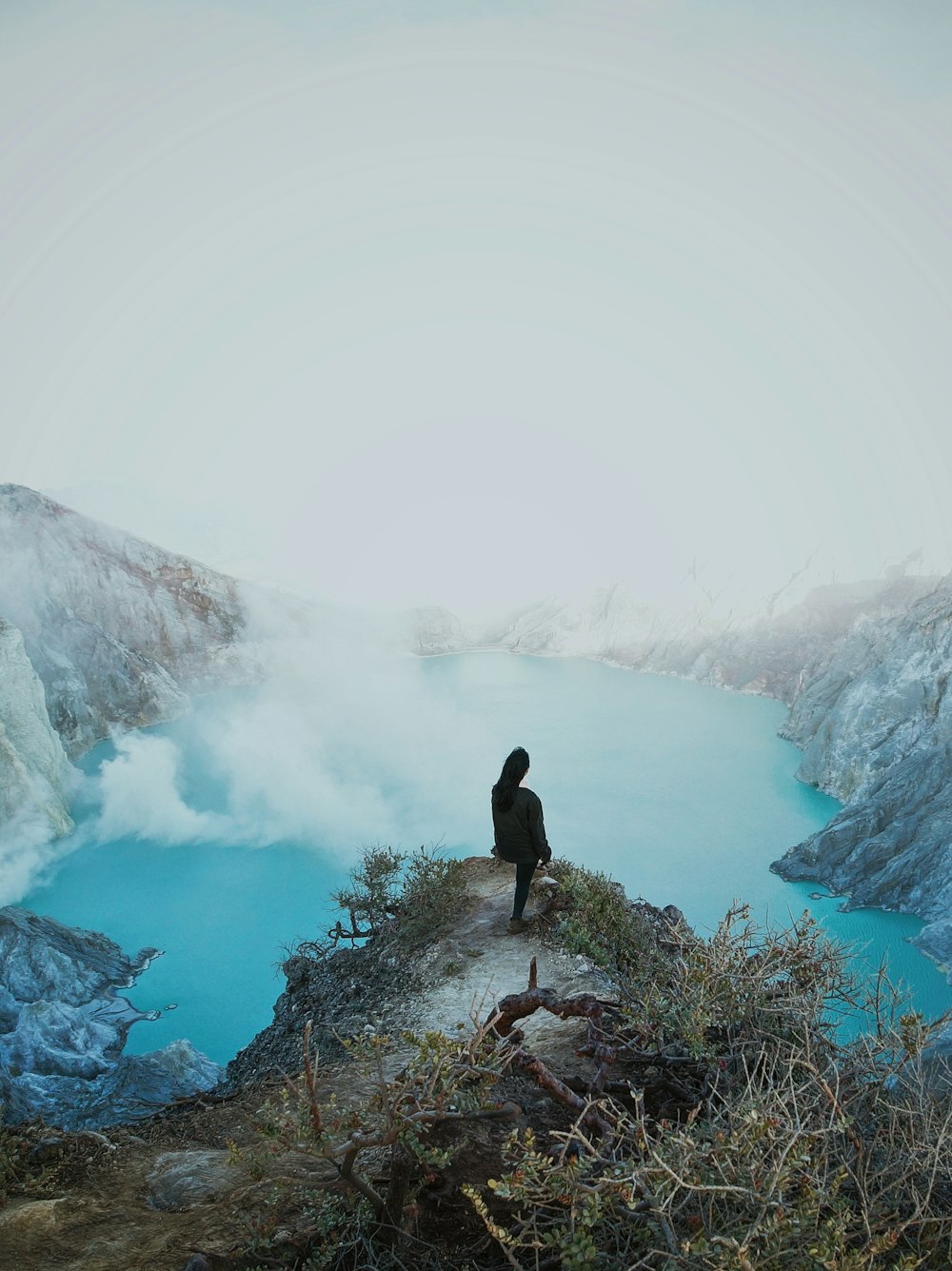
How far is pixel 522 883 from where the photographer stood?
6520mm

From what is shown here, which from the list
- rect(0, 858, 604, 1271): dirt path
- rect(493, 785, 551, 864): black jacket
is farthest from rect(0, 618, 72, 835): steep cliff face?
rect(493, 785, 551, 864): black jacket

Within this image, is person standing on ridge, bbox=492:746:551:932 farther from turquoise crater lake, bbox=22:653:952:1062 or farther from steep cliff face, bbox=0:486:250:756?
steep cliff face, bbox=0:486:250:756

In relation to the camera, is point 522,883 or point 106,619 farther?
point 106,619

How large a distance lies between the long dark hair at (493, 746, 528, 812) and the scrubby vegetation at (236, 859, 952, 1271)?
2112mm

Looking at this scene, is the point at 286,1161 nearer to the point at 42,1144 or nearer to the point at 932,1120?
the point at 42,1144

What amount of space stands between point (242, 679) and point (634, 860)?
26.4 m

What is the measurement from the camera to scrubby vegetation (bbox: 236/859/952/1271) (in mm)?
2051

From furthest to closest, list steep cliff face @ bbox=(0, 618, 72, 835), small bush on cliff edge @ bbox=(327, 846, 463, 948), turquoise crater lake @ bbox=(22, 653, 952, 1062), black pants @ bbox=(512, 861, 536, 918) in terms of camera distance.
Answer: steep cliff face @ bbox=(0, 618, 72, 835), turquoise crater lake @ bbox=(22, 653, 952, 1062), small bush on cliff edge @ bbox=(327, 846, 463, 948), black pants @ bbox=(512, 861, 536, 918)

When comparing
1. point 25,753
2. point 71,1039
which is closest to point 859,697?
point 71,1039

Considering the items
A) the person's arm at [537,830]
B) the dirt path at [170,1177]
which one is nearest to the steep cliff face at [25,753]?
the dirt path at [170,1177]

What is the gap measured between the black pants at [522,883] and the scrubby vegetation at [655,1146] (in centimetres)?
224

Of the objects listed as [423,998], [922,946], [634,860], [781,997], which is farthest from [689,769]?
[781,997]

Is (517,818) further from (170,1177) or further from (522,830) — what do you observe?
(170,1177)

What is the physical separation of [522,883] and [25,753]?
21.0 meters
